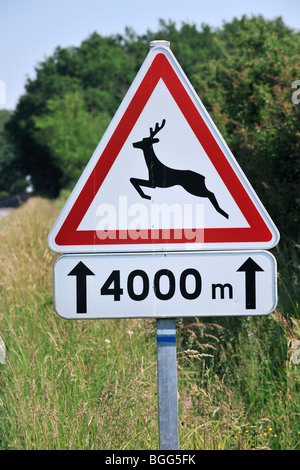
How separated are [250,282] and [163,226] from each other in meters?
0.39

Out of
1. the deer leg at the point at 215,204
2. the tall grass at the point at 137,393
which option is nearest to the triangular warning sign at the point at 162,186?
the deer leg at the point at 215,204

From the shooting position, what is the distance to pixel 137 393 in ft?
9.49

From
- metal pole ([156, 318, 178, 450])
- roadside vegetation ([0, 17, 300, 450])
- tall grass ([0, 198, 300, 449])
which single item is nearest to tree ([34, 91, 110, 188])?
roadside vegetation ([0, 17, 300, 450])

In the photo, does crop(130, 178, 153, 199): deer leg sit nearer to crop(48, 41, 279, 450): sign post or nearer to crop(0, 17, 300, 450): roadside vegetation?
crop(48, 41, 279, 450): sign post

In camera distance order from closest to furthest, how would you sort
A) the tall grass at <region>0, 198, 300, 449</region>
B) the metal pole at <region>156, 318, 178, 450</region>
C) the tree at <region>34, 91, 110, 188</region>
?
the metal pole at <region>156, 318, 178, 450</region> < the tall grass at <region>0, 198, 300, 449</region> < the tree at <region>34, 91, 110, 188</region>

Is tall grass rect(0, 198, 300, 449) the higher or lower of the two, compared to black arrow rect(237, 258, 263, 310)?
lower

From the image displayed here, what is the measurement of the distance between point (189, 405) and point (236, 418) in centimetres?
28

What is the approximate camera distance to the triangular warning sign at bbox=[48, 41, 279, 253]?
1.96 metres

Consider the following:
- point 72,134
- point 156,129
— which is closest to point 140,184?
point 156,129

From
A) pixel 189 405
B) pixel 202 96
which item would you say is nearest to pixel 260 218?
pixel 189 405

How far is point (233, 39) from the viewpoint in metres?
12.7

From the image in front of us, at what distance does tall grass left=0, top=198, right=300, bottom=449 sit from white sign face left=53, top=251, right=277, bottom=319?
879 mm

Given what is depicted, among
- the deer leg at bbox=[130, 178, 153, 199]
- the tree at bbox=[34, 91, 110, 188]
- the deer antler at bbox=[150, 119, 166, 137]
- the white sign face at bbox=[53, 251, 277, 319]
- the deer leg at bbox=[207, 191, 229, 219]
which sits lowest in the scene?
the white sign face at bbox=[53, 251, 277, 319]

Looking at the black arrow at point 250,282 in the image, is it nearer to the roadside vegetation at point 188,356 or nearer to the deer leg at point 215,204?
the deer leg at point 215,204
